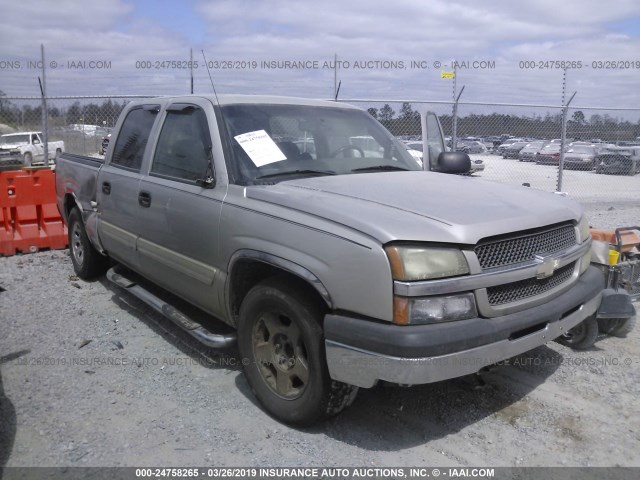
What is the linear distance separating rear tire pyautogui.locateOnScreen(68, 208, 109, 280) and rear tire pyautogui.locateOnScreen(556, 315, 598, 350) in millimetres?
4634

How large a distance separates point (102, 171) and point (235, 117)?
1994 millimetres

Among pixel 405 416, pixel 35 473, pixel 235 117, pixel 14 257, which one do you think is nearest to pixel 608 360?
pixel 405 416

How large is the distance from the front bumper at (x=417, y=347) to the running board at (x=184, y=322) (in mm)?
1091

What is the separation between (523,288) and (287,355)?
4.49 feet

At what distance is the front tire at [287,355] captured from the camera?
307 cm

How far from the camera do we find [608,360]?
169 inches

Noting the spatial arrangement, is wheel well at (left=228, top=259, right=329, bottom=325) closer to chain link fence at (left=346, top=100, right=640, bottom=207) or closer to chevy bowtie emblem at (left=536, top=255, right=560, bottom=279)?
chevy bowtie emblem at (left=536, top=255, right=560, bottom=279)

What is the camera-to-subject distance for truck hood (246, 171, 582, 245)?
283 centimetres

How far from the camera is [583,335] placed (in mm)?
4434

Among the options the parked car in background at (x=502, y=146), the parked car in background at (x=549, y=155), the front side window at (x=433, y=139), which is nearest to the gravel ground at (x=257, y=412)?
the front side window at (x=433, y=139)

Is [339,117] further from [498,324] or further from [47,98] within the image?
[47,98]

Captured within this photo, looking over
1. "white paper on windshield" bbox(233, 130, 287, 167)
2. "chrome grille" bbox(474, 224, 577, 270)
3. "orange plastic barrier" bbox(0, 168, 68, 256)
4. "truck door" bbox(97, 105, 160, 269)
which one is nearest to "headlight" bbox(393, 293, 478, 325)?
"chrome grille" bbox(474, 224, 577, 270)

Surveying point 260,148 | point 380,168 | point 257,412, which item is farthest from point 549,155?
point 257,412

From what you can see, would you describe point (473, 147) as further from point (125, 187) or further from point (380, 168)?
point (125, 187)
